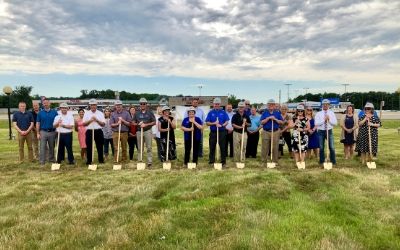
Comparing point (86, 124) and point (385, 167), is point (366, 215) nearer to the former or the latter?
point (385, 167)

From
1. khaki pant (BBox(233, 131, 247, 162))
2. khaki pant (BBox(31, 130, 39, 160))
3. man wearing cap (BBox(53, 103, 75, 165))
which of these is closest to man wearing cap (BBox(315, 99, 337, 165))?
khaki pant (BBox(233, 131, 247, 162))

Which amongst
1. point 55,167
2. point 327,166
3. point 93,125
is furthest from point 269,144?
point 55,167

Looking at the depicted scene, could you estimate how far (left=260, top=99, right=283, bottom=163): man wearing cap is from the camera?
12523 millimetres

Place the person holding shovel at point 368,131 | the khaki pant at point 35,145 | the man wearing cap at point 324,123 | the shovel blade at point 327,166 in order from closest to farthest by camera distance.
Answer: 1. the shovel blade at point 327,166
2. the man wearing cap at point 324,123
3. the person holding shovel at point 368,131
4. the khaki pant at point 35,145

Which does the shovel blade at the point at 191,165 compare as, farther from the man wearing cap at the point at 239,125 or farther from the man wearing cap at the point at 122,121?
the man wearing cap at the point at 122,121

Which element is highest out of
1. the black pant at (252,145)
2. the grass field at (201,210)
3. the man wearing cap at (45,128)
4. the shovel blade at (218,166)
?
the man wearing cap at (45,128)

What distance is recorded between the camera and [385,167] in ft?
38.6

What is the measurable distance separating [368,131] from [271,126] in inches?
108

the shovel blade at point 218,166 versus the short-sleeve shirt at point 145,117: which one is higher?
the short-sleeve shirt at point 145,117

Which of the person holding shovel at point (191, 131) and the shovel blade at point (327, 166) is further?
the person holding shovel at point (191, 131)

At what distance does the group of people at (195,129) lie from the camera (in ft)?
39.9

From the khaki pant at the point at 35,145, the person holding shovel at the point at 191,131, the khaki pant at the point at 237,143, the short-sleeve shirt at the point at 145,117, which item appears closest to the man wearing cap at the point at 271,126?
the khaki pant at the point at 237,143

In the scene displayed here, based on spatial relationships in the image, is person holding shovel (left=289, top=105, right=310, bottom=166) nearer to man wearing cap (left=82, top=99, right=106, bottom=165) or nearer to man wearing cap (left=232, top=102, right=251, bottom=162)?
man wearing cap (left=232, top=102, right=251, bottom=162)

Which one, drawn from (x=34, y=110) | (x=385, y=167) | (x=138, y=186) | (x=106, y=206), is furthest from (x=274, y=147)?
(x=34, y=110)
